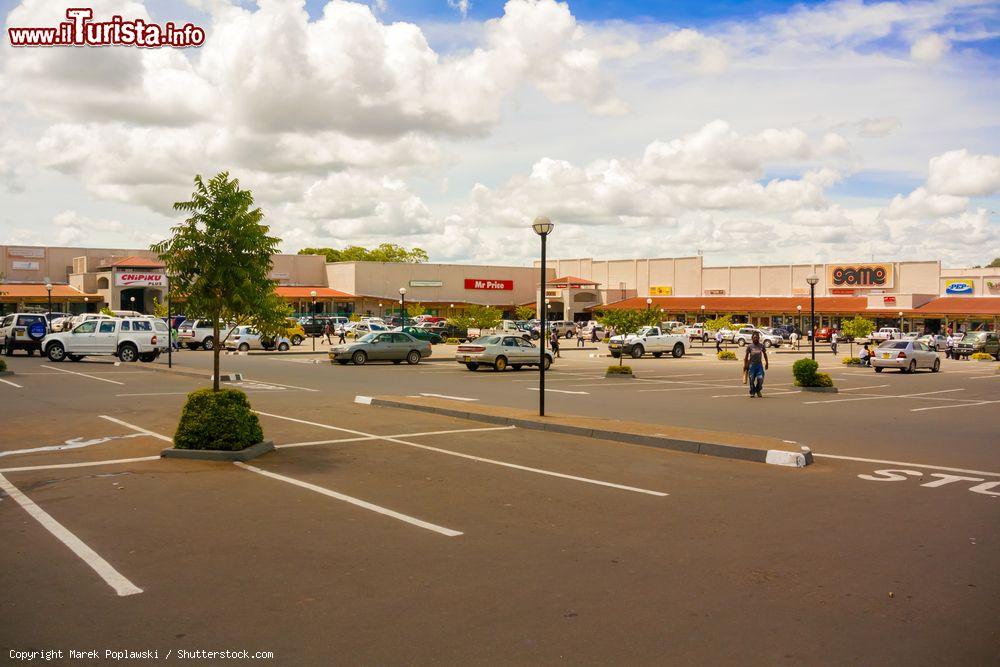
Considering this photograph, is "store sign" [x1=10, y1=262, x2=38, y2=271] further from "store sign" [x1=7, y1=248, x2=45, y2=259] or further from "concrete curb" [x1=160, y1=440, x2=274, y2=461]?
"concrete curb" [x1=160, y1=440, x2=274, y2=461]

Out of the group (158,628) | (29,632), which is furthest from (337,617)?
(29,632)

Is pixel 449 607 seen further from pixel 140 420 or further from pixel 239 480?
pixel 140 420

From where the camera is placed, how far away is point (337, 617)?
17.1ft

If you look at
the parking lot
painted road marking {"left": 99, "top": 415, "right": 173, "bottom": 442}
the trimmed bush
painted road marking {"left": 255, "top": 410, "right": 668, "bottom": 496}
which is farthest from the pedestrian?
painted road marking {"left": 99, "top": 415, "right": 173, "bottom": 442}

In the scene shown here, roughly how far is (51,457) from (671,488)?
8.40 metres

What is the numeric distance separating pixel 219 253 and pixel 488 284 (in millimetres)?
82768

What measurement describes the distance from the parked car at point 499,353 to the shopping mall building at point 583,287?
114 feet

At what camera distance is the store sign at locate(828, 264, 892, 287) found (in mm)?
74438

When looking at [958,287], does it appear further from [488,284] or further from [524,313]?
[488,284]

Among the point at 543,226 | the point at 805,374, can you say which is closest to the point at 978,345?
the point at 805,374

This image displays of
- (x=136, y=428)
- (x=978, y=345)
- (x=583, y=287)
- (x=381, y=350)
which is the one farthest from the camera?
(x=583, y=287)

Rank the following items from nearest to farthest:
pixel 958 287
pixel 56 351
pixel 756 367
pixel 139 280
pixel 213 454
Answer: pixel 213 454 < pixel 756 367 < pixel 56 351 < pixel 958 287 < pixel 139 280

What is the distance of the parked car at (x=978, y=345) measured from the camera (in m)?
48.0

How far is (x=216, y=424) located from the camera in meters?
11.1
